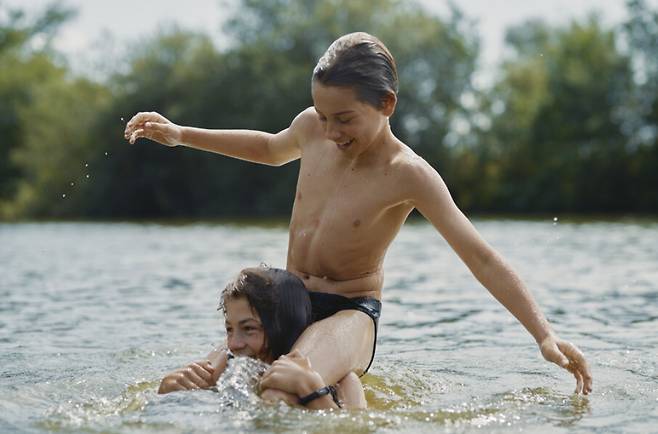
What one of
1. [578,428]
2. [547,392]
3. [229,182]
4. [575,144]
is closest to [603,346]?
[547,392]

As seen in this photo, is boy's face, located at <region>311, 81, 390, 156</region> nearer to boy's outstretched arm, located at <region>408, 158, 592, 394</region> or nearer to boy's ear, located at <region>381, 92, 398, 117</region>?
boy's ear, located at <region>381, 92, 398, 117</region>

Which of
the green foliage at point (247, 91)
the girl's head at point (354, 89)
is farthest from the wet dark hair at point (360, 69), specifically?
the green foliage at point (247, 91)

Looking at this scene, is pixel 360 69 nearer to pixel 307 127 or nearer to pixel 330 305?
pixel 307 127

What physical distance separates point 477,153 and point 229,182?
11215mm

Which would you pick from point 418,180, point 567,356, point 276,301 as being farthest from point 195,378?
point 567,356

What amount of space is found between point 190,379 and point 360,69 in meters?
1.63

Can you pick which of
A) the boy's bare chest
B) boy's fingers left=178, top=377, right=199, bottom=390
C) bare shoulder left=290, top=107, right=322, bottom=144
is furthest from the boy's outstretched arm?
boy's fingers left=178, top=377, right=199, bottom=390

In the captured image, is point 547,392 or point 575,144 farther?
point 575,144

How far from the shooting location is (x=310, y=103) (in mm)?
43625

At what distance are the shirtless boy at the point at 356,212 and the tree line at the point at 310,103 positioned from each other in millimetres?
35514

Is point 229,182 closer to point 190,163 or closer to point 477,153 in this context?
point 190,163

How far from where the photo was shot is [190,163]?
162 feet

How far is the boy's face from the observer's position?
4.65 meters

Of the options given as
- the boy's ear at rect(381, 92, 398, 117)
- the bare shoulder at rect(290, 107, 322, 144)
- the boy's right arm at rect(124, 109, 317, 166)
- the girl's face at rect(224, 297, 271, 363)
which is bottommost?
the girl's face at rect(224, 297, 271, 363)
